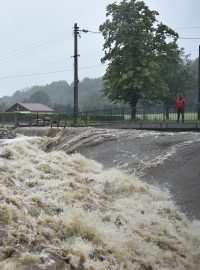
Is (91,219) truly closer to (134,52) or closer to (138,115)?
(138,115)

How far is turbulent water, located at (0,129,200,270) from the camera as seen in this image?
8.11 metres

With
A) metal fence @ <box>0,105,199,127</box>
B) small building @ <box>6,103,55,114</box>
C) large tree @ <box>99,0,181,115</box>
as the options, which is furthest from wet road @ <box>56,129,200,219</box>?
small building @ <box>6,103,55,114</box>

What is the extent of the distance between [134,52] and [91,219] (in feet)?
88.3

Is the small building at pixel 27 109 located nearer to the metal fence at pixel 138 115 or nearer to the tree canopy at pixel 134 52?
the tree canopy at pixel 134 52

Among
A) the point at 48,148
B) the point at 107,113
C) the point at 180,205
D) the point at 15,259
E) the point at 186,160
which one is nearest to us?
the point at 15,259

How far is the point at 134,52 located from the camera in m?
35.4

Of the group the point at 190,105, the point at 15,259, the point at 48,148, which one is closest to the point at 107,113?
the point at 190,105

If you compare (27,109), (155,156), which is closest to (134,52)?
(155,156)

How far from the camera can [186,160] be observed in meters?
14.5

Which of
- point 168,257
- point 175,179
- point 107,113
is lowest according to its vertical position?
point 168,257

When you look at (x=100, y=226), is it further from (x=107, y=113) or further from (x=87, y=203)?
(x=107, y=113)

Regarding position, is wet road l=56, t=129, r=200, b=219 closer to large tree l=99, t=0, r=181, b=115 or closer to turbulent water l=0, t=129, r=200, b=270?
turbulent water l=0, t=129, r=200, b=270

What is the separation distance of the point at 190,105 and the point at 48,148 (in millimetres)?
8233

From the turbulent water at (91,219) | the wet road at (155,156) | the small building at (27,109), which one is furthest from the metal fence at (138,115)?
the small building at (27,109)
